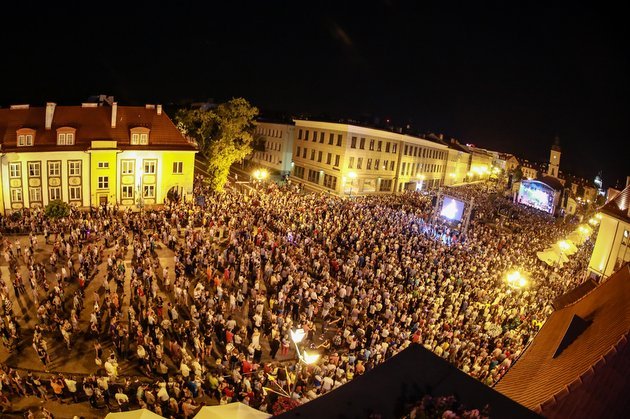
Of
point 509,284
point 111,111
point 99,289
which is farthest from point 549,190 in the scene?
point 99,289

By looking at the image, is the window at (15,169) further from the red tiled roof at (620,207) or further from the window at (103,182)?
the red tiled roof at (620,207)

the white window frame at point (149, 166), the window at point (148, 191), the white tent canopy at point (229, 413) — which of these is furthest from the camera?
the window at point (148, 191)

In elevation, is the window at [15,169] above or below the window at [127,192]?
above

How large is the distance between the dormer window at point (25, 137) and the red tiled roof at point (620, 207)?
123ft

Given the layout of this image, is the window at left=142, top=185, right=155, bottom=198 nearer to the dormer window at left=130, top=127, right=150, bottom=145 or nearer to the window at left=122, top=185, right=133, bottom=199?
the window at left=122, top=185, right=133, bottom=199

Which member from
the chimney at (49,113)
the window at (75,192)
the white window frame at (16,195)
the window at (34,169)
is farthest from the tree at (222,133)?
the white window frame at (16,195)

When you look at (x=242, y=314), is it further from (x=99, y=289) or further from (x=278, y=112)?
(x=278, y=112)

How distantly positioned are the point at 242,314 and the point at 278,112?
5759cm

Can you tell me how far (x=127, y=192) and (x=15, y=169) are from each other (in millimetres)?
7061

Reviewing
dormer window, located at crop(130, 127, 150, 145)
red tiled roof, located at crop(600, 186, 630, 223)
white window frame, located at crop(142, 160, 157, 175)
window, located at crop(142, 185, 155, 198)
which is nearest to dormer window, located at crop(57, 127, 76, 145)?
dormer window, located at crop(130, 127, 150, 145)

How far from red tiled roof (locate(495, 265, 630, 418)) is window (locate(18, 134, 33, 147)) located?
30.7 m

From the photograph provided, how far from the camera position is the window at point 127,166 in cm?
3109

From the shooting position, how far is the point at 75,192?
97.8 ft

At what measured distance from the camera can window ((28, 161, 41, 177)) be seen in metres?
28.0
